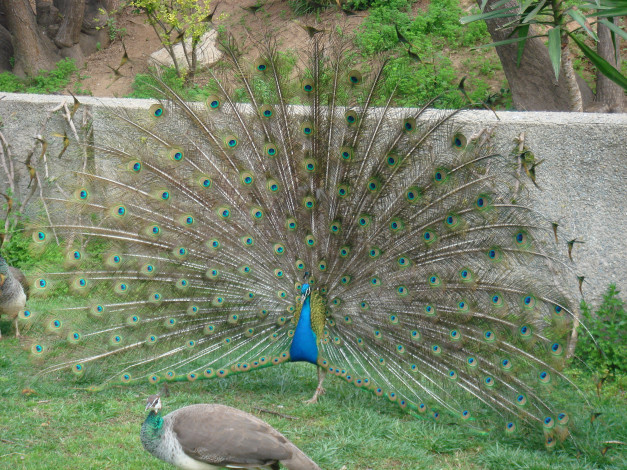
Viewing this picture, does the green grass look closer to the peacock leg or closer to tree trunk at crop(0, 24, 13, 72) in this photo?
the peacock leg

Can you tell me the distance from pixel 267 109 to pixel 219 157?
1.57 ft

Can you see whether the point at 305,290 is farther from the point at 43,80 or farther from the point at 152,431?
the point at 43,80

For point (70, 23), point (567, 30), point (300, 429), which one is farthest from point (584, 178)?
point (70, 23)

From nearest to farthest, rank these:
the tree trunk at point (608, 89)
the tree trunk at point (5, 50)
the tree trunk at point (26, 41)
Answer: the tree trunk at point (608, 89) < the tree trunk at point (26, 41) < the tree trunk at point (5, 50)

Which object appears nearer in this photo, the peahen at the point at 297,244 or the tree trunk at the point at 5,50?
the peahen at the point at 297,244

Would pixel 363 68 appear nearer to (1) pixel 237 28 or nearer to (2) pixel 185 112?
(2) pixel 185 112

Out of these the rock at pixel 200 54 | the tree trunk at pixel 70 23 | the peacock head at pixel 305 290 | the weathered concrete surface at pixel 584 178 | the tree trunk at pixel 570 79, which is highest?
the tree trunk at pixel 70 23

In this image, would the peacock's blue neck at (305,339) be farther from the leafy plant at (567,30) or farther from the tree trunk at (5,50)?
the tree trunk at (5,50)

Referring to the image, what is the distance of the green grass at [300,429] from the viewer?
396cm

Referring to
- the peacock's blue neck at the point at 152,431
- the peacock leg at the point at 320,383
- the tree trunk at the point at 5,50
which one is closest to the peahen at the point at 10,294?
the peacock leg at the point at 320,383

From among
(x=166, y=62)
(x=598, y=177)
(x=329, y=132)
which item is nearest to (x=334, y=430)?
(x=329, y=132)

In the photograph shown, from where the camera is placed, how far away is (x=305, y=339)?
4566 millimetres

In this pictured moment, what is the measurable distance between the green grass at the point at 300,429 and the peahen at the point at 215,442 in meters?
0.75

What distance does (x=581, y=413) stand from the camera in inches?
181
